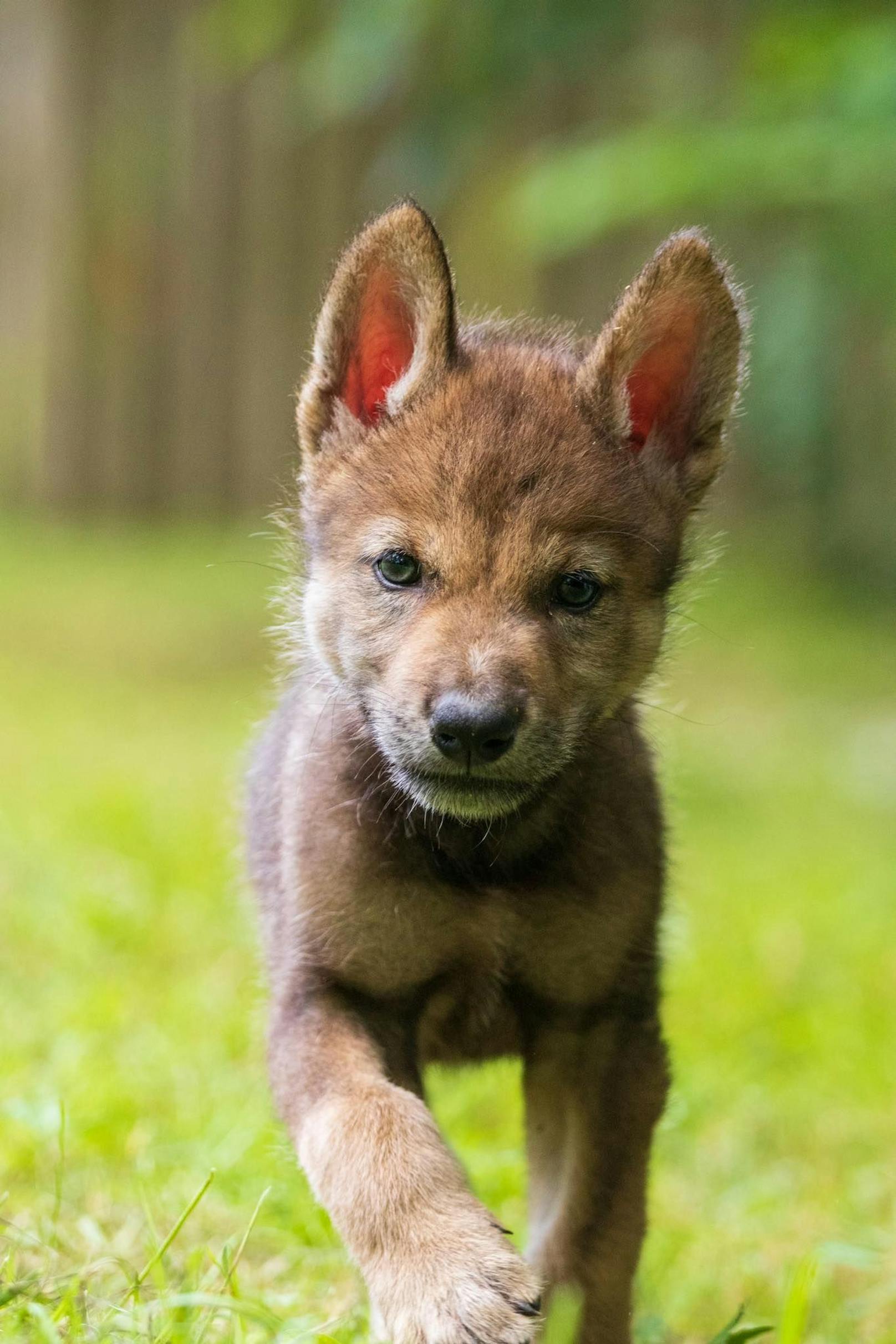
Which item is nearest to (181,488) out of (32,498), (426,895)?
(32,498)

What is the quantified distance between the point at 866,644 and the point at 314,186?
20.5 ft

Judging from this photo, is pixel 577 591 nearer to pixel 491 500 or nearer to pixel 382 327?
pixel 491 500

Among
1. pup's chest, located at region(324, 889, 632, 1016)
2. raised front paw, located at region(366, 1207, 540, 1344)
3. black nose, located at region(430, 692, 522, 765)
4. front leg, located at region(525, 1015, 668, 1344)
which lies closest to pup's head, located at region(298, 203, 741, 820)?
black nose, located at region(430, 692, 522, 765)

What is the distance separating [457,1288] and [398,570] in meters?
1.35

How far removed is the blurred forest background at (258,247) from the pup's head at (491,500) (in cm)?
899

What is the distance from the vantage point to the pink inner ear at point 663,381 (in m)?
3.81

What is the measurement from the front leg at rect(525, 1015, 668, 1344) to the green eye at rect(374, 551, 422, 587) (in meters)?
0.96

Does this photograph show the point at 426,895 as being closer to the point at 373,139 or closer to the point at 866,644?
the point at 866,644

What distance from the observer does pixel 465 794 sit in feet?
11.0

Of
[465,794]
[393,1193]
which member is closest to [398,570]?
[465,794]

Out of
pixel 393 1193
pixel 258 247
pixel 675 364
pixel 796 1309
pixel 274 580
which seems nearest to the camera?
pixel 796 1309

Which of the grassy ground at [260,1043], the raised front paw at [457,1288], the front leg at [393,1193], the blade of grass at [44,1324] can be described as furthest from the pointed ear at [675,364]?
the blade of grass at [44,1324]

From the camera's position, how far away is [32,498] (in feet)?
52.9

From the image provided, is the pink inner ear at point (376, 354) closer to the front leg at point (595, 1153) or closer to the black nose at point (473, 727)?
the black nose at point (473, 727)
